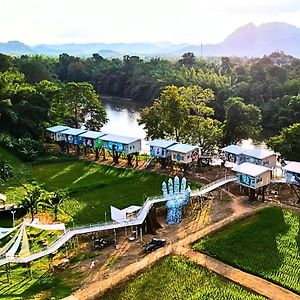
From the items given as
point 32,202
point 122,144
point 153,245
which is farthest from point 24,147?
point 153,245

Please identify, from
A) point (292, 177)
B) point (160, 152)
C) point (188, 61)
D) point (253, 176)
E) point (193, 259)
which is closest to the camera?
point (193, 259)

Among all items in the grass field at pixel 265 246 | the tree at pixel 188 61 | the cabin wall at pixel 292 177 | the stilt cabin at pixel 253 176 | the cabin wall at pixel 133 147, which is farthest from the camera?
the tree at pixel 188 61

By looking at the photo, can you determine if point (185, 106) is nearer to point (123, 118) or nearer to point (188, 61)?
point (123, 118)

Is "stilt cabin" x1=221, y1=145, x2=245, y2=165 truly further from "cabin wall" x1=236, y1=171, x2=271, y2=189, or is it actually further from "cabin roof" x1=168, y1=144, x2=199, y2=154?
"cabin wall" x1=236, y1=171, x2=271, y2=189

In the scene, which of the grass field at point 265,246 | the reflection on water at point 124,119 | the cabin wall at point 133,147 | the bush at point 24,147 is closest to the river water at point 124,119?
the reflection on water at point 124,119

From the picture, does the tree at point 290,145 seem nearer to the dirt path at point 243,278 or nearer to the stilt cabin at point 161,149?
the stilt cabin at point 161,149

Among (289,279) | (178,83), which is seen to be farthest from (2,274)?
(178,83)
